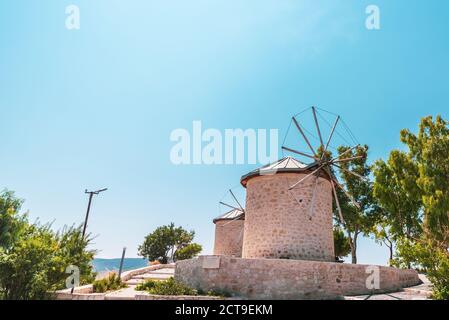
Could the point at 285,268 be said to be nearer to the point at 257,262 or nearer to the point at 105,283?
the point at 257,262

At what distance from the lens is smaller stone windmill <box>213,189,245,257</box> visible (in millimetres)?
23516

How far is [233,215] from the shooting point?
25.2m

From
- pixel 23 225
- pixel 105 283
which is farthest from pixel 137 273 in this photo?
pixel 23 225

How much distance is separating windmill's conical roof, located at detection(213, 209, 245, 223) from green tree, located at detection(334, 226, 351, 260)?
24.2 feet

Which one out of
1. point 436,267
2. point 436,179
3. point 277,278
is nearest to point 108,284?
point 277,278

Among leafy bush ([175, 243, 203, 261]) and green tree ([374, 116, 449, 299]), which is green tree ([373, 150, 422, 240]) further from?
leafy bush ([175, 243, 203, 261])

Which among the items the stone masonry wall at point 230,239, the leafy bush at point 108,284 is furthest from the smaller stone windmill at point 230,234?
the leafy bush at point 108,284

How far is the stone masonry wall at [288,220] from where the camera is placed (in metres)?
13.5

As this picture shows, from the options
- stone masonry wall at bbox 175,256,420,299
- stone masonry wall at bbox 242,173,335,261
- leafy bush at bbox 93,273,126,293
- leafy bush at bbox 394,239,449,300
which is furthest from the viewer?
stone masonry wall at bbox 242,173,335,261

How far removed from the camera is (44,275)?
33.7 feet

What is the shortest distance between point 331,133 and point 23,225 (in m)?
15.3

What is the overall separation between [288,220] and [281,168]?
2485mm

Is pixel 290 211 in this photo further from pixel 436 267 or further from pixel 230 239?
pixel 230 239

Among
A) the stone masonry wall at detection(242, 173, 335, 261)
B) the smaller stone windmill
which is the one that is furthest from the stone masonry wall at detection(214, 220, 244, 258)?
the stone masonry wall at detection(242, 173, 335, 261)
